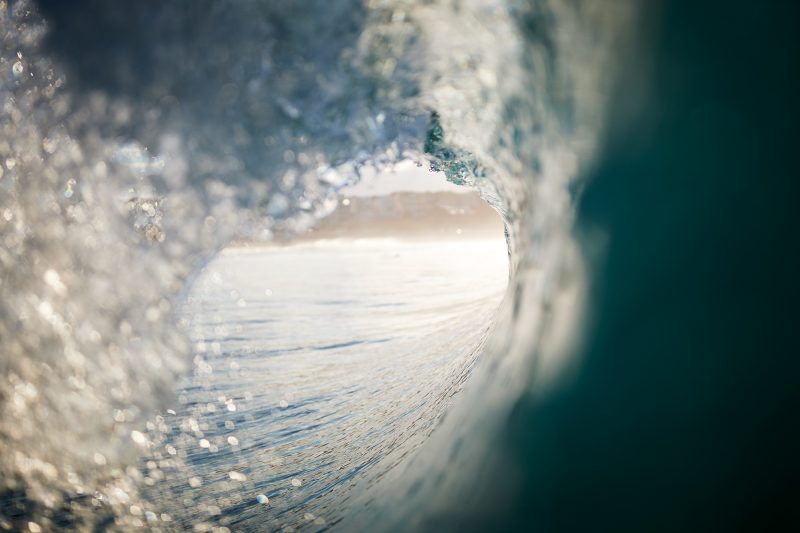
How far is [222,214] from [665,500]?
7.61ft

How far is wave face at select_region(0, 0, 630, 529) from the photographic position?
246 centimetres

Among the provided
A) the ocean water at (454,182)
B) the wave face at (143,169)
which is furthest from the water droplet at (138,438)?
the wave face at (143,169)

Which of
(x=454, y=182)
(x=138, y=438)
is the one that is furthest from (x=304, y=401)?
(x=454, y=182)

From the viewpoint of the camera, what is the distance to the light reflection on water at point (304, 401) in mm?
2629

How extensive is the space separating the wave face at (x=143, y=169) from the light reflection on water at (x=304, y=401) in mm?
261

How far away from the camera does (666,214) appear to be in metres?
1.29

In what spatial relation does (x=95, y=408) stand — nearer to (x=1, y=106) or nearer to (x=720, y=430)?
(x=1, y=106)

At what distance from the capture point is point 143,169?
266cm

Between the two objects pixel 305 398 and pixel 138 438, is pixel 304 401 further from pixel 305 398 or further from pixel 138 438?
pixel 138 438

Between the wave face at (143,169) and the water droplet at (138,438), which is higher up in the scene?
the wave face at (143,169)

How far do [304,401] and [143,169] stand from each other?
230cm

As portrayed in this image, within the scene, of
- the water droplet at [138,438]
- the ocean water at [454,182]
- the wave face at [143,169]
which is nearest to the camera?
the ocean water at [454,182]

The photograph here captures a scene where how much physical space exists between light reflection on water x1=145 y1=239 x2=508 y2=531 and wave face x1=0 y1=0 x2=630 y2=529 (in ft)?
0.86

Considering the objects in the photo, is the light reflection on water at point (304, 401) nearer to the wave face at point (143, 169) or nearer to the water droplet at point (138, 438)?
the water droplet at point (138, 438)
